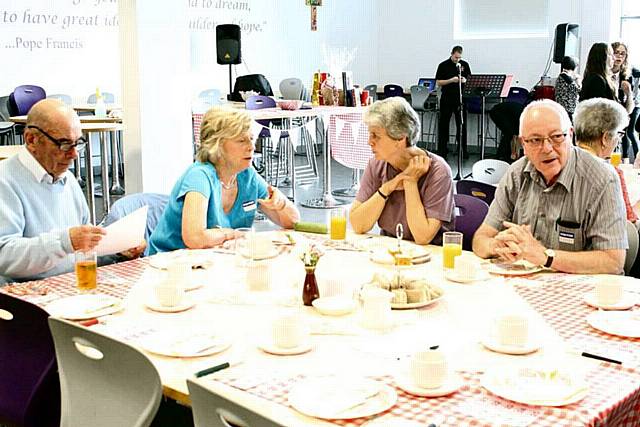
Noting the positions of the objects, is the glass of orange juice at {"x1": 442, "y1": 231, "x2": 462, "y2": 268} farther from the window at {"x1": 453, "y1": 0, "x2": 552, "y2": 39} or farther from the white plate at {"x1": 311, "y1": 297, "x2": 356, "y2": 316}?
the window at {"x1": 453, "y1": 0, "x2": 552, "y2": 39}

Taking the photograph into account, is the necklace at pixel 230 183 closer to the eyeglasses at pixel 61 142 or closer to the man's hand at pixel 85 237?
the eyeglasses at pixel 61 142

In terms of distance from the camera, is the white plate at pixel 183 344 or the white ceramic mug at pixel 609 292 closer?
the white plate at pixel 183 344

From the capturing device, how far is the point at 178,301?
2463 mm

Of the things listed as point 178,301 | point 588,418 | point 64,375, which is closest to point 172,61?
point 178,301

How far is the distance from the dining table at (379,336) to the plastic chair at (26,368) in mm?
170

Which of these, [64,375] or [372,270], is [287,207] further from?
[64,375]

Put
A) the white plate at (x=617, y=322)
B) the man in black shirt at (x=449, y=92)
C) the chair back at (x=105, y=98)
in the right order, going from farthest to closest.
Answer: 1. the man in black shirt at (x=449, y=92)
2. the chair back at (x=105, y=98)
3. the white plate at (x=617, y=322)

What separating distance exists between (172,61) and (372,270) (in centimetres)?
296

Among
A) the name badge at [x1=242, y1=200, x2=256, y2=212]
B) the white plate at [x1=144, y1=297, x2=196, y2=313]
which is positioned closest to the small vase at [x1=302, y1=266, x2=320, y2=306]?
the white plate at [x1=144, y1=297, x2=196, y2=313]

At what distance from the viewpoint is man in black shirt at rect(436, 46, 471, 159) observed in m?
11.6

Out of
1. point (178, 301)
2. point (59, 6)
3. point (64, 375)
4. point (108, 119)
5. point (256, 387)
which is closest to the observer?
point (256, 387)

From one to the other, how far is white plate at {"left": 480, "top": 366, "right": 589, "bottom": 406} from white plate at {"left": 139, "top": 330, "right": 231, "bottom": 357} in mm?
682

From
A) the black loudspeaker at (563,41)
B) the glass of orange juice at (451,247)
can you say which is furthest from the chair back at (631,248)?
the black loudspeaker at (563,41)

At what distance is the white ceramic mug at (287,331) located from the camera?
2.06m
